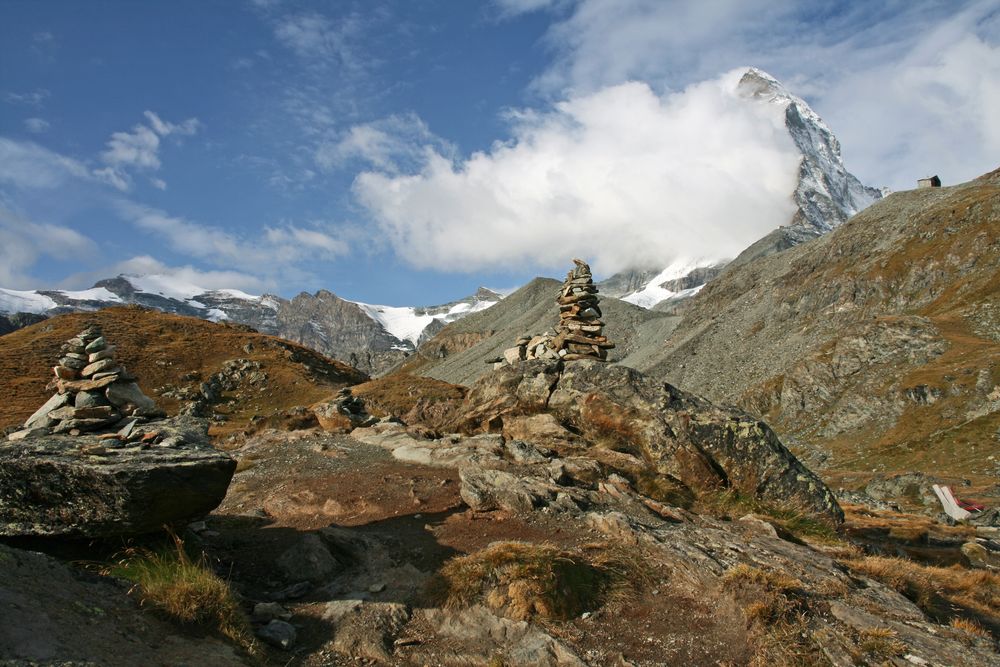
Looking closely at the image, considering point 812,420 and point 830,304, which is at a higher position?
point 830,304

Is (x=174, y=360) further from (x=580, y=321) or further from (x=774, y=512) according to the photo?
(x=774, y=512)

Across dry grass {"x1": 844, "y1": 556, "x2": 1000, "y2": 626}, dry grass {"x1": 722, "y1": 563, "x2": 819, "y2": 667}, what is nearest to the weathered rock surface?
dry grass {"x1": 722, "y1": 563, "x2": 819, "y2": 667}

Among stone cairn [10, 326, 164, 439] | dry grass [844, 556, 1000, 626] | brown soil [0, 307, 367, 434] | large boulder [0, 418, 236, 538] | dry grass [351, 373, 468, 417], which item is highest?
brown soil [0, 307, 367, 434]

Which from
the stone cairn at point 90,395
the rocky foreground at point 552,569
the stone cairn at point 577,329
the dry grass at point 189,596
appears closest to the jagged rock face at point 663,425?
the rocky foreground at point 552,569

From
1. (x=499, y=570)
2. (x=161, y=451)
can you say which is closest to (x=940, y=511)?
(x=499, y=570)

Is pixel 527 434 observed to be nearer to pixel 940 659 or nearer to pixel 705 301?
pixel 940 659

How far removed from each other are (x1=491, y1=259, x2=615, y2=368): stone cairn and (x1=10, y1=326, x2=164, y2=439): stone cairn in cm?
1393

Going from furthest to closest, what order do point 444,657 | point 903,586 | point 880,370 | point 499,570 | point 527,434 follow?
point 880,370, point 527,434, point 903,586, point 499,570, point 444,657

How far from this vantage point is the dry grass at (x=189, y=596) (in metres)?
7.37

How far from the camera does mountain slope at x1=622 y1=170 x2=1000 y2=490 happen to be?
209ft

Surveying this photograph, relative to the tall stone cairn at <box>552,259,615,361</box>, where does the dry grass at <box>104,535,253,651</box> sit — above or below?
below

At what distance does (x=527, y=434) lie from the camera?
803 inches

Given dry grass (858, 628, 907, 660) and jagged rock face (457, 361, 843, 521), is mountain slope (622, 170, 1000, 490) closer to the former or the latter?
jagged rock face (457, 361, 843, 521)

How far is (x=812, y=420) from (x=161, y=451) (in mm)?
83887
